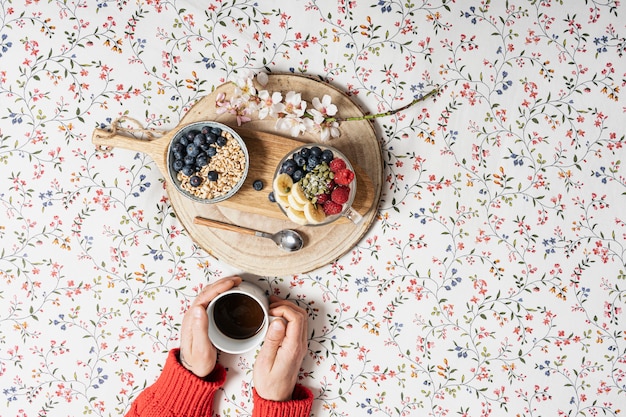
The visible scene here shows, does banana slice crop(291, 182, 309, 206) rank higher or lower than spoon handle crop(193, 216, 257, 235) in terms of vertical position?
higher

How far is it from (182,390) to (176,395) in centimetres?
3

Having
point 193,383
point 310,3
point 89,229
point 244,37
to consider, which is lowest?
point 193,383

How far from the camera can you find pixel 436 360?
5.05 ft

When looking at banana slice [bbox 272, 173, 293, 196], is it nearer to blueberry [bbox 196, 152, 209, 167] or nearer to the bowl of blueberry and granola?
the bowl of blueberry and granola

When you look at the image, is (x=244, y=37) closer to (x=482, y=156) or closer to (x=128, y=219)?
(x=128, y=219)

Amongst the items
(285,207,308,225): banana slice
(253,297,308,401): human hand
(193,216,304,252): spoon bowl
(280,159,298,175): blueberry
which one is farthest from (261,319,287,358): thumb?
(280,159,298,175): blueberry

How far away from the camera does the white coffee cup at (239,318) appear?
1412 millimetres

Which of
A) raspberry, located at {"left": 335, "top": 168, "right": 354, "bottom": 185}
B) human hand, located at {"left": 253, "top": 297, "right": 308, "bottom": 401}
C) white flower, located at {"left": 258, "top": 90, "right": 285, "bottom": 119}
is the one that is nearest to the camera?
raspberry, located at {"left": 335, "top": 168, "right": 354, "bottom": 185}

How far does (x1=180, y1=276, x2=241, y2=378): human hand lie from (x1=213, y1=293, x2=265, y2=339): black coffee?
50 millimetres

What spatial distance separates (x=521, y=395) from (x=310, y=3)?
1379 millimetres

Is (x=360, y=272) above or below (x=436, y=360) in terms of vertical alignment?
above

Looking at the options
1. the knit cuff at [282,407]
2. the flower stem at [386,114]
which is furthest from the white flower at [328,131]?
the knit cuff at [282,407]

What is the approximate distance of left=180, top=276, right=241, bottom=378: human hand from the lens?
1.43 m

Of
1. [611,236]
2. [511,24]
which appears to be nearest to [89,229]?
[511,24]
